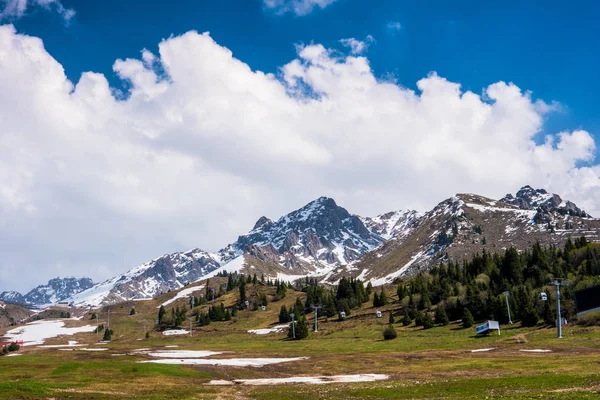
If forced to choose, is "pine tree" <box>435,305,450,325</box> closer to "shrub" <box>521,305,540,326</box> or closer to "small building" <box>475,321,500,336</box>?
"shrub" <box>521,305,540,326</box>

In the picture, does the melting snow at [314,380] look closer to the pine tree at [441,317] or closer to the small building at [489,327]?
the small building at [489,327]

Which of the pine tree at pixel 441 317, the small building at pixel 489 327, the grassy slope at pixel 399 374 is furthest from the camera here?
the pine tree at pixel 441 317

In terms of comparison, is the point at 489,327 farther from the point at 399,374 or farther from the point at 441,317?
the point at 399,374

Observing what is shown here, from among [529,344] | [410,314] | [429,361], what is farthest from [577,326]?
[410,314]

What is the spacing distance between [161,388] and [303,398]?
17897 mm

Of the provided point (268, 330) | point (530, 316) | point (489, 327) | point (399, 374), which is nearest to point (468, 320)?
point (530, 316)

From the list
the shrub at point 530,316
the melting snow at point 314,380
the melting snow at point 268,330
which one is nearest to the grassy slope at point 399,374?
the melting snow at point 314,380

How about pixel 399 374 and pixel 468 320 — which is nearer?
pixel 399 374

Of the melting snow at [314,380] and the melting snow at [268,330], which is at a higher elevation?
the melting snow at [314,380]

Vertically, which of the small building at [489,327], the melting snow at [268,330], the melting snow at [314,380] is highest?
the melting snow at [314,380]

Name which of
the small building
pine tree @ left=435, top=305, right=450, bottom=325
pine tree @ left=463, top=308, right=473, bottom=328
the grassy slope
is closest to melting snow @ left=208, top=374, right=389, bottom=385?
the grassy slope

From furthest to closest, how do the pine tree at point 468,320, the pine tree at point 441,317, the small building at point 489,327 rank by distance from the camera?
the pine tree at point 441,317 → the pine tree at point 468,320 → the small building at point 489,327

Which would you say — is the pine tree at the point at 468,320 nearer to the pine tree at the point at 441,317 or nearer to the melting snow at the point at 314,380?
the pine tree at the point at 441,317

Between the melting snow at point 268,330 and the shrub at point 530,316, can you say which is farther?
the melting snow at point 268,330
